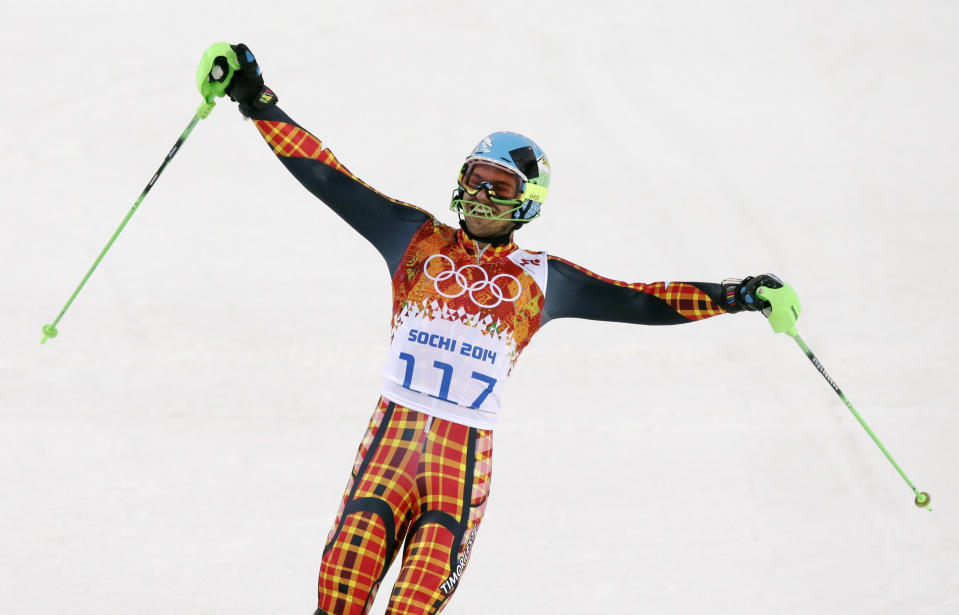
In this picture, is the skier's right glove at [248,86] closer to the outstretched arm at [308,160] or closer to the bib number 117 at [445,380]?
the outstretched arm at [308,160]

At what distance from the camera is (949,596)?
5516 millimetres

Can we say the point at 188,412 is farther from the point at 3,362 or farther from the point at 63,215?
the point at 63,215

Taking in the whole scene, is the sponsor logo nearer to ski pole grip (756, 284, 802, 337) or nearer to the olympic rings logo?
the olympic rings logo

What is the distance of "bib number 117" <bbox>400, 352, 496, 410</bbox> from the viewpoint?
12.4ft

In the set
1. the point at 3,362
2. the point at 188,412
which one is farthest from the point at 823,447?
the point at 3,362

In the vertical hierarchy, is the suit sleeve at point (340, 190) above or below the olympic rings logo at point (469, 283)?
above

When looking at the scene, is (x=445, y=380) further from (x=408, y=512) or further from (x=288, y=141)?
(x=288, y=141)

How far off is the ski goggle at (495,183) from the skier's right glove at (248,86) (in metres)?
0.69

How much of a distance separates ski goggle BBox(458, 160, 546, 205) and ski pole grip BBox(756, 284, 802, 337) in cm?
83

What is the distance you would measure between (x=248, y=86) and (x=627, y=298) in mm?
1413

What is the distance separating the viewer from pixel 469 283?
12.7 feet

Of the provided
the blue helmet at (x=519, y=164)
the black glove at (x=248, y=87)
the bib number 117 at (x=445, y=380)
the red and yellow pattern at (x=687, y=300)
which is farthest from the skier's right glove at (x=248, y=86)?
the red and yellow pattern at (x=687, y=300)

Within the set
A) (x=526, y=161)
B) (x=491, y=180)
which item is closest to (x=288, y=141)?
(x=491, y=180)

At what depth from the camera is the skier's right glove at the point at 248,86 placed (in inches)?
153
